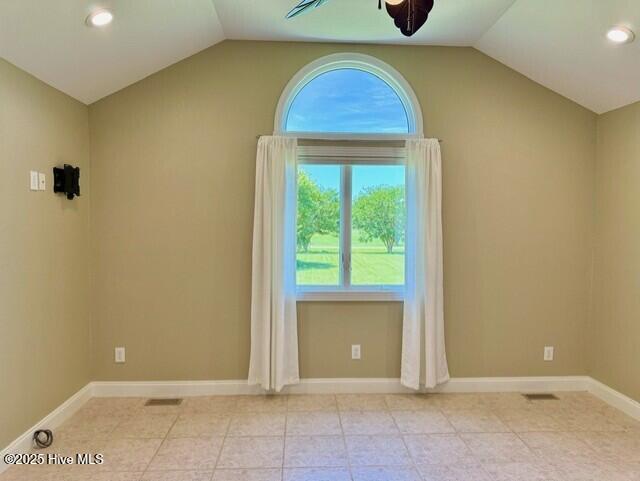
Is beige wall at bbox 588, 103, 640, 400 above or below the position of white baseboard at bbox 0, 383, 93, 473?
above

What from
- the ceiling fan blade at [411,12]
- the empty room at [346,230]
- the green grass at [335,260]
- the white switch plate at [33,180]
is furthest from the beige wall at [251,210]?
the ceiling fan blade at [411,12]

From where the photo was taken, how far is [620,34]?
255 centimetres

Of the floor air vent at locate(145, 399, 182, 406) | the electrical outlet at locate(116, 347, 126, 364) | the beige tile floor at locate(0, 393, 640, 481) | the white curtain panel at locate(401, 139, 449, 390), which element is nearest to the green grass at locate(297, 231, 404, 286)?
the white curtain panel at locate(401, 139, 449, 390)

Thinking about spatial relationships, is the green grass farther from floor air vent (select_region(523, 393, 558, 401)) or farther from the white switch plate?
the white switch plate

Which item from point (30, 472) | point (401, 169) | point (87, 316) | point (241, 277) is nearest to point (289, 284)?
point (241, 277)

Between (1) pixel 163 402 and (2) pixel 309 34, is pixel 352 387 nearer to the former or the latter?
(1) pixel 163 402

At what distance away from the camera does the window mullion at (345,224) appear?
351 cm

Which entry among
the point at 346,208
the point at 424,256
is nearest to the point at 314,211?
the point at 346,208

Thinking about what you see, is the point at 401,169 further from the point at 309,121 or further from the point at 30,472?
the point at 30,472

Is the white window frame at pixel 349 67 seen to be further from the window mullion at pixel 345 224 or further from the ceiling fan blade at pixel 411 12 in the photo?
the ceiling fan blade at pixel 411 12

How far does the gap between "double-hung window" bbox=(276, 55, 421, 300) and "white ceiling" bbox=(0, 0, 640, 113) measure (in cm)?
38

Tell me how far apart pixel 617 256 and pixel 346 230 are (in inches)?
84.2

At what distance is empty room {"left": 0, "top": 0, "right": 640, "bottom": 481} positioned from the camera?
3.11 metres

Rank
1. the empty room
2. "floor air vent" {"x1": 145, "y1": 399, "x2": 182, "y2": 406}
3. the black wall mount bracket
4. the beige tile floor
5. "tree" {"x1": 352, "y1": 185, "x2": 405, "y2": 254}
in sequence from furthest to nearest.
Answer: "tree" {"x1": 352, "y1": 185, "x2": 405, "y2": 254}
"floor air vent" {"x1": 145, "y1": 399, "x2": 182, "y2": 406}
the empty room
the black wall mount bracket
the beige tile floor
